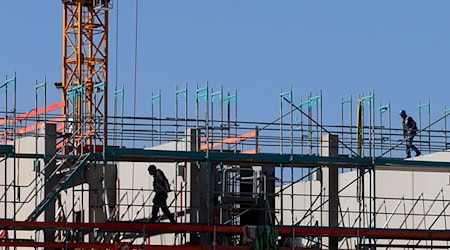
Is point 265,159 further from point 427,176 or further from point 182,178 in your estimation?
point 427,176

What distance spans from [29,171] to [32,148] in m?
1.37

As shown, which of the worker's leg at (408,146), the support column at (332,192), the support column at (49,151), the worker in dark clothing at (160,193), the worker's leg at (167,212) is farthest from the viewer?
the worker's leg at (408,146)

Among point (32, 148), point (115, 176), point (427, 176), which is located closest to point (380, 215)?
point (427, 176)

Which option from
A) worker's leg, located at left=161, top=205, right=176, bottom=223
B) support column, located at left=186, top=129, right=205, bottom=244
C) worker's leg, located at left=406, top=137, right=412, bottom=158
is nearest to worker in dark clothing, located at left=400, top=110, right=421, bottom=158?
worker's leg, located at left=406, top=137, right=412, bottom=158

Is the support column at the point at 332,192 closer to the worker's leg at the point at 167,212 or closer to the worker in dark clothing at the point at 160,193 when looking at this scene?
the worker's leg at the point at 167,212

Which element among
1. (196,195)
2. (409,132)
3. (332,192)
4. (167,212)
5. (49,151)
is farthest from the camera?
(409,132)

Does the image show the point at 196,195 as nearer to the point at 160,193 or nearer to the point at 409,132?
the point at 160,193

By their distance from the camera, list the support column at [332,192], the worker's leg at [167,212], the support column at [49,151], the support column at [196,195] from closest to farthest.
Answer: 1. the support column at [49,151]
2. the worker's leg at [167,212]
3. the support column at [196,195]
4. the support column at [332,192]

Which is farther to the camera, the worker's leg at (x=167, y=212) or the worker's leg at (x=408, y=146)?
the worker's leg at (x=408, y=146)

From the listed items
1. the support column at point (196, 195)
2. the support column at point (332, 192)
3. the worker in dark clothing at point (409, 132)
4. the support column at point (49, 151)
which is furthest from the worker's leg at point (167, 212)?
the worker in dark clothing at point (409, 132)

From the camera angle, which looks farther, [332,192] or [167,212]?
[332,192]

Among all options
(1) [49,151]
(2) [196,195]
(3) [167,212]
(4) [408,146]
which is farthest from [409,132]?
(1) [49,151]

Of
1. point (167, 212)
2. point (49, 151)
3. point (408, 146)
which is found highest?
point (408, 146)

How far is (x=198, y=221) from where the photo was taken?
1560 inches
